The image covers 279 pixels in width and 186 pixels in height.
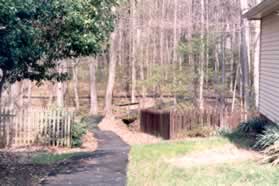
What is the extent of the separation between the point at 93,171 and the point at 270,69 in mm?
6054

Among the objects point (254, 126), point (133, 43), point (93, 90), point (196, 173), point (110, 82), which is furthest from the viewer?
point (93, 90)

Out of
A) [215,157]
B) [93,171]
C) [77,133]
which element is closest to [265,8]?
[215,157]

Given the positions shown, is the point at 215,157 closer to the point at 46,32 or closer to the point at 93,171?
the point at 93,171

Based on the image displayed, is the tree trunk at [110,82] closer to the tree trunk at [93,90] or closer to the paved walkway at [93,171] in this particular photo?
the tree trunk at [93,90]

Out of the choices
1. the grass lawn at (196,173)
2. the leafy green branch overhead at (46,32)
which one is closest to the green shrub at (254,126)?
the grass lawn at (196,173)

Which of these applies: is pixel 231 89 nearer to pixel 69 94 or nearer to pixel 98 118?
pixel 98 118

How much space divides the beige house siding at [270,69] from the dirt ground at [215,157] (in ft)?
5.06

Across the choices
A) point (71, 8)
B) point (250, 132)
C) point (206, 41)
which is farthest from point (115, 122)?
point (71, 8)

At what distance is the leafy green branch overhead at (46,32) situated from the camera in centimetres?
681

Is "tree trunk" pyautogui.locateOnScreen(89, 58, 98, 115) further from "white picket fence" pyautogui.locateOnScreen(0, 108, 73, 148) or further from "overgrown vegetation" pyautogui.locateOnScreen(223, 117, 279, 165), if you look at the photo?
"overgrown vegetation" pyautogui.locateOnScreen(223, 117, 279, 165)

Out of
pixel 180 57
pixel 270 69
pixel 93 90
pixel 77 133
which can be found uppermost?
pixel 180 57

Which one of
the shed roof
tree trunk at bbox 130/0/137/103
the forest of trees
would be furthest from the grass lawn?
tree trunk at bbox 130/0/137/103

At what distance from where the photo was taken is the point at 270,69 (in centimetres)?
1258

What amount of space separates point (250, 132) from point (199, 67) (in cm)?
848
